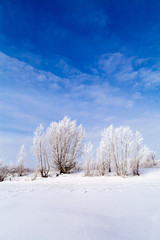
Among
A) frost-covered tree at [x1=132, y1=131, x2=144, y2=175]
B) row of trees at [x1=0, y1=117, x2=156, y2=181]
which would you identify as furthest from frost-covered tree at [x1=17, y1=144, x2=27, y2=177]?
frost-covered tree at [x1=132, y1=131, x2=144, y2=175]

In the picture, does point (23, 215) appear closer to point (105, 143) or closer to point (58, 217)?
point (58, 217)

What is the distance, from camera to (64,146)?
56.0 feet

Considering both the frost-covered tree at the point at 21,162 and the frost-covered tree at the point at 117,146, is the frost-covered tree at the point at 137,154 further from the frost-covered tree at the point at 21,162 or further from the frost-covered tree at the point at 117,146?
the frost-covered tree at the point at 21,162

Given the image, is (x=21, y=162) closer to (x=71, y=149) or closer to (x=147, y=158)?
(x=71, y=149)

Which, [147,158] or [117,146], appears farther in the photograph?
[147,158]

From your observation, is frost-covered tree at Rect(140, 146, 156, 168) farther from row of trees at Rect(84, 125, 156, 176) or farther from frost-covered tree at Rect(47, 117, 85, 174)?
frost-covered tree at Rect(47, 117, 85, 174)

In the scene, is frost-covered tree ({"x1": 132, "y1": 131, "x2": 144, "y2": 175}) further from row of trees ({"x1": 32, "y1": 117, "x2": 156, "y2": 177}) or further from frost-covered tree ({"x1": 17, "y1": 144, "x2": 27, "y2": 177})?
frost-covered tree ({"x1": 17, "y1": 144, "x2": 27, "y2": 177})

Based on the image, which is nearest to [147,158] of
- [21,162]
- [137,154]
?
[137,154]

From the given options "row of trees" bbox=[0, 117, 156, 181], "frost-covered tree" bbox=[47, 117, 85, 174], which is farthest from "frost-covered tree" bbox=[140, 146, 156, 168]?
"frost-covered tree" bbox=[47, 117, 85, 174]

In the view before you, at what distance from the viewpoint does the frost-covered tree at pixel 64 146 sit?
17.1 m

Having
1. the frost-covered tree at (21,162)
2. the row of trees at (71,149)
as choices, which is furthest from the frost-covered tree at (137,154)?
the frost-covered tree at (21,162)

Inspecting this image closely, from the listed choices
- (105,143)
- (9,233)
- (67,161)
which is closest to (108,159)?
(105,143)

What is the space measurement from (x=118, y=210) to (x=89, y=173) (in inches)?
594

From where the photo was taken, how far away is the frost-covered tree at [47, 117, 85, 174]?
56.0 feet
